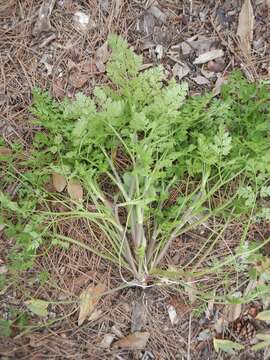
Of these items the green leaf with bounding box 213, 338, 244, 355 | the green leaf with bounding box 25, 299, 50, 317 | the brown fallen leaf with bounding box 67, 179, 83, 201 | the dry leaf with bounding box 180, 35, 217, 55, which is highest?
the dry leaf with bounding box 180, 35, 217, 55

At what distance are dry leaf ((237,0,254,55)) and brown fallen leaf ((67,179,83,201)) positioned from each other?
3.17ft

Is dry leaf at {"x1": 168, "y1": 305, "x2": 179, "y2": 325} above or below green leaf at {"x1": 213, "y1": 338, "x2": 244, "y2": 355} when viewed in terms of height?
Answer: above

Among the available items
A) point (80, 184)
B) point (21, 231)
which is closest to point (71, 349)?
point (21, 231)

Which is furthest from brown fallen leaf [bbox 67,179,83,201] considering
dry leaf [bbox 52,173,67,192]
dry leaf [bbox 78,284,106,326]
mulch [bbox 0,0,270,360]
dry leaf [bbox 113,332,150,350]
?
dry leaf [bbox 113,332,150,350]

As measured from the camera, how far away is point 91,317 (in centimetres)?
206

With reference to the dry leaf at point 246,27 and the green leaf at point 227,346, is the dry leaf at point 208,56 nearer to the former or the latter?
the dry leaf at point 246,27

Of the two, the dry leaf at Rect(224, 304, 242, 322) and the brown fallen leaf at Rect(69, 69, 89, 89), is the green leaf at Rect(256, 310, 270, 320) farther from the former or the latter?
the brown fallen leaf at Rect(69, 69, 89, 89)

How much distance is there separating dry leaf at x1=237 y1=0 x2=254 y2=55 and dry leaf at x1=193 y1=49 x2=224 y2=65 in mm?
104

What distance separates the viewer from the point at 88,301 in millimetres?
2047

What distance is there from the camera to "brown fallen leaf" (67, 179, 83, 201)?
205 centimetres

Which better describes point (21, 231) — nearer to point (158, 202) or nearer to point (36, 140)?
point (36, 140)

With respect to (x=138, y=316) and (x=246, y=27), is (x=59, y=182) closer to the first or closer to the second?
(x=138, y=316)

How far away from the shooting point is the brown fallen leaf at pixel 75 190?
2051 mm

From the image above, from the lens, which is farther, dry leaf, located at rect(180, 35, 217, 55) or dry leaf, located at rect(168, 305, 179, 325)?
dry leaf, located at rect(180, 35, 217, 55)
